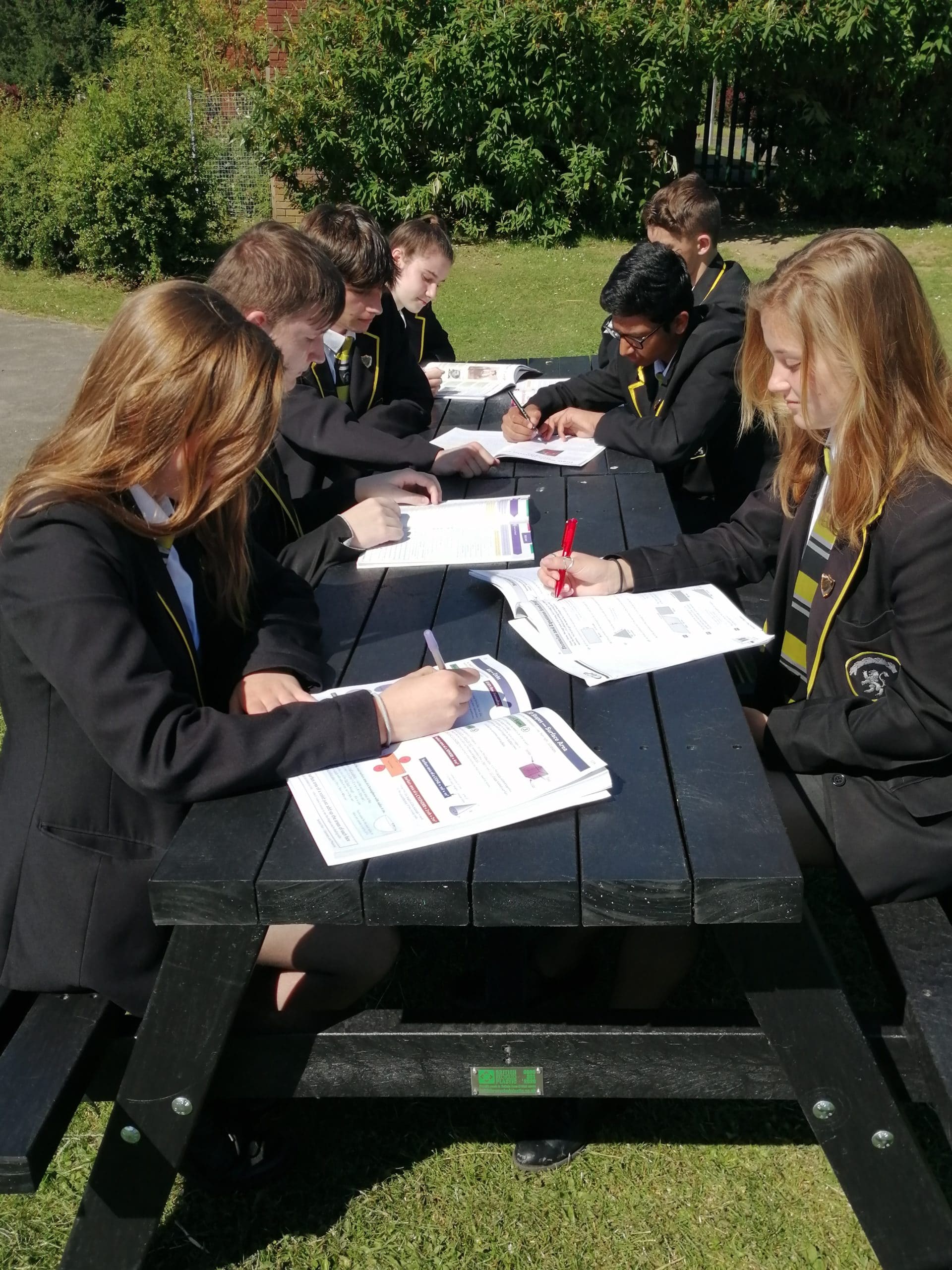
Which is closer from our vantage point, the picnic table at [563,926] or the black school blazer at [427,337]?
the picnic table at [563,926]

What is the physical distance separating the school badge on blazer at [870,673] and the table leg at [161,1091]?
1.22 metres

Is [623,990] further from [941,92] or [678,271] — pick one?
[941,92]

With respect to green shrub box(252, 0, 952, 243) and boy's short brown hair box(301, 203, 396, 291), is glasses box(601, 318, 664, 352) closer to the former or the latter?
boy's short brown hair box(301, 203, 396, 291)

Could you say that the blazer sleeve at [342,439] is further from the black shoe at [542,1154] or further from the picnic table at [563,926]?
the black shoe at [542,1154]

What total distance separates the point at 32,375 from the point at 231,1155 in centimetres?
770

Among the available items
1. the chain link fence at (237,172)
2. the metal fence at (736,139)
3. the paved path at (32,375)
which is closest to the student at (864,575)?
the paved path at (32,375)

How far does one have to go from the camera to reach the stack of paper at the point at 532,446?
356 cm

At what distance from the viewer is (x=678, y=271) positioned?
11.7 feet

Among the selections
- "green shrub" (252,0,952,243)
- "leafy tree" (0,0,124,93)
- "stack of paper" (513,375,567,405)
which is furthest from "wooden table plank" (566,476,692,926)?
"leafy tree" (0,0,124,93)

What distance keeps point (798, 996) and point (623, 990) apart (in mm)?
640

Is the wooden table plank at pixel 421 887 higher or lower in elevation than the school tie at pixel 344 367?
higher

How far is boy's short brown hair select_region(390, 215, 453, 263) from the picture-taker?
4.71 meters

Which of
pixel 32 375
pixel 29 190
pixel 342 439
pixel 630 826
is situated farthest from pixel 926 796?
pixel 29 190

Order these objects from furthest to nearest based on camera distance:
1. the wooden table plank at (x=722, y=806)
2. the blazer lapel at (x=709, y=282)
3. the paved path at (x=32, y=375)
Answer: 1. the paved path at (x=32, y=375)
2. the blazer lapel at (x=709, y=282)
3. the wooden table plank at (x=722, y=806)
